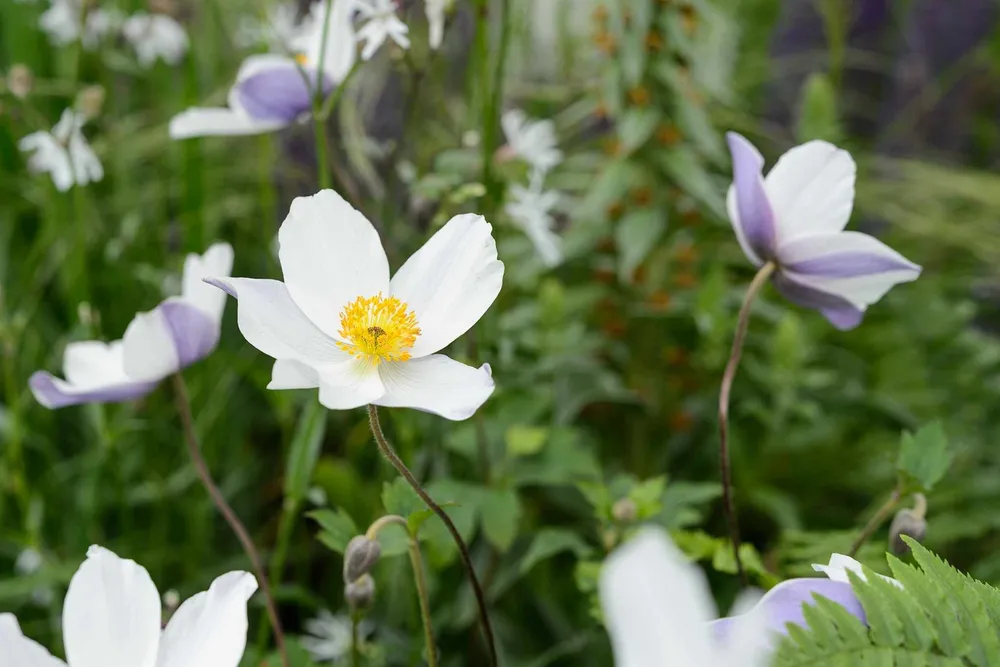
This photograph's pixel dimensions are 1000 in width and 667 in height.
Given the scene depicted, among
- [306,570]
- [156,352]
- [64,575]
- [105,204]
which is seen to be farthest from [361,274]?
[105,204]

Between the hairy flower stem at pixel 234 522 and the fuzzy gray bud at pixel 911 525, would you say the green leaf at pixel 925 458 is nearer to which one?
the fuzzy gray bud at pixel 911 525

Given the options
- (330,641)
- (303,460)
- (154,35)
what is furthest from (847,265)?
(154,35)

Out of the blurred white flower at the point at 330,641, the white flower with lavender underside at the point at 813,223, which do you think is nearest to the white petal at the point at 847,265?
the white flower with lavender underside at the point at 813,223

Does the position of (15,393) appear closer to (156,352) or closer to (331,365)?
(156,352)

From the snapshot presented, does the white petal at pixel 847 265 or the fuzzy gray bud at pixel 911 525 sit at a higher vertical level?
the white petal at pixel 847 265

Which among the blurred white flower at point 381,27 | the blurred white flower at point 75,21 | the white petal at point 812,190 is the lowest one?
the blurred white flower at point 75,21

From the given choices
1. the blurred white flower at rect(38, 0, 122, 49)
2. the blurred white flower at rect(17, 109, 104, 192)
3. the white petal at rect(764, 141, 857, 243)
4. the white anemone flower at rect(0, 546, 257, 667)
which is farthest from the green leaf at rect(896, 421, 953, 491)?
the blurred white flower at rect(38, 0, 122, 49)
